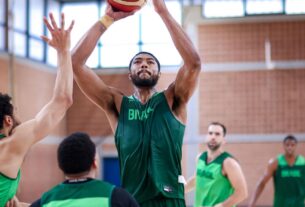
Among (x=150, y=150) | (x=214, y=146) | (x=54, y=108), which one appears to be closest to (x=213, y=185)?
(x=214, y=146)

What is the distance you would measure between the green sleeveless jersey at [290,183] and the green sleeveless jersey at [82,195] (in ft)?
21.9

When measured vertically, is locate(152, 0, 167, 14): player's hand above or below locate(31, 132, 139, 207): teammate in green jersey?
above

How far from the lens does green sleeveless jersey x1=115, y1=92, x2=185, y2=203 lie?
3729 mm

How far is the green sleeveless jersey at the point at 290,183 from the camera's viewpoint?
901cm

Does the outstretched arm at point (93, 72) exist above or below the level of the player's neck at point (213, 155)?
above

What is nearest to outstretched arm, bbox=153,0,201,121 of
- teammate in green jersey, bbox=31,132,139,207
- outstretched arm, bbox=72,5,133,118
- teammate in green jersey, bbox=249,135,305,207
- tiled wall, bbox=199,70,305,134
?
outstretched arm, bbox=72,5,133,118

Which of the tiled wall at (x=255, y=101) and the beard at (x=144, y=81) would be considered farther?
the tiled wall at (x=255, y=101)

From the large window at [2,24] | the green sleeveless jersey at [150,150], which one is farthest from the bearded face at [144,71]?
the large window at [2,24]

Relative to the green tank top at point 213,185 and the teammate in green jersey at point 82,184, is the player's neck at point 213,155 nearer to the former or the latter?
the green tank top at point 213,185

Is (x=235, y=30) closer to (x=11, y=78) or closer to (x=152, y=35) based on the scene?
(x=152, y=35)

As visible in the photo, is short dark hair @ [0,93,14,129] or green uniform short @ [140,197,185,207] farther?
green uniform short @ [140,197,185,207]

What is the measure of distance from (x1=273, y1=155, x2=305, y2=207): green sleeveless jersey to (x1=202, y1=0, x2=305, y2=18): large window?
6.53 m

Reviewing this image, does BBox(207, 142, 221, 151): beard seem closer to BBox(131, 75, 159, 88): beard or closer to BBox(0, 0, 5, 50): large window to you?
BBox(131, 75, 159, 88): beard

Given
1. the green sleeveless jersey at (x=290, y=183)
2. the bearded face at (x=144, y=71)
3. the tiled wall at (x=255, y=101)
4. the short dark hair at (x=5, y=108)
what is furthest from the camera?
the tiled wall at (x=255, y=101)
